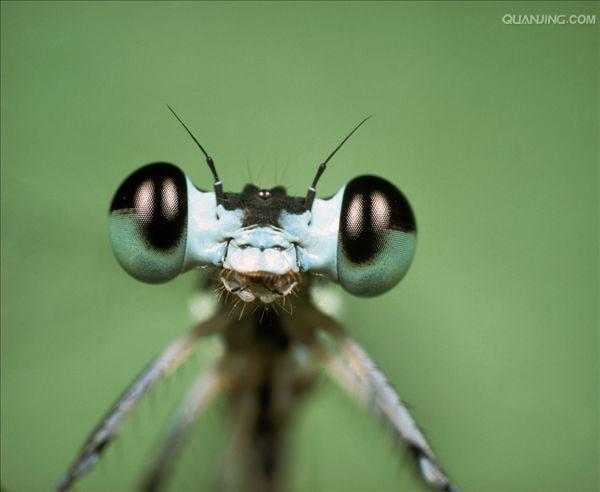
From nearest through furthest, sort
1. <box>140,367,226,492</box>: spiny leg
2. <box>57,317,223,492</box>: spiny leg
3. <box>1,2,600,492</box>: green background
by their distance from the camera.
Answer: <box>57,317,223,492</box>: spiny leg < <box>140,367,226,492</box>: spiny leg < <box>1,2,600,492</box>: green background

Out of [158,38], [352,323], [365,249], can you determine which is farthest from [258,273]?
[158,38]

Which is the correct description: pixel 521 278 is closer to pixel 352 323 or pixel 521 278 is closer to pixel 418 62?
pixel 352 323

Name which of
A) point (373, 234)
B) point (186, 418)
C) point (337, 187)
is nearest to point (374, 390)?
point (373, 234)

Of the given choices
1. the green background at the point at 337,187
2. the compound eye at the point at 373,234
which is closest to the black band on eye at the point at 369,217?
the compound eye at the point at 373,234

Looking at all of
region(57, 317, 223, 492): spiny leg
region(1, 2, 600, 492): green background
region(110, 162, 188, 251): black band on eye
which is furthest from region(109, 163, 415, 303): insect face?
region(1, 2, 600, 492): green background

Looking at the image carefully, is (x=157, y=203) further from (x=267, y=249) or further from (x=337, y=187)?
(x=337, y=187)

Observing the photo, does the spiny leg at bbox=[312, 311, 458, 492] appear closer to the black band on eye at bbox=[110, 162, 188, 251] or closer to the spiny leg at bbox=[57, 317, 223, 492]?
the spiny leg at bbox=[57, 317, 223, 492]
